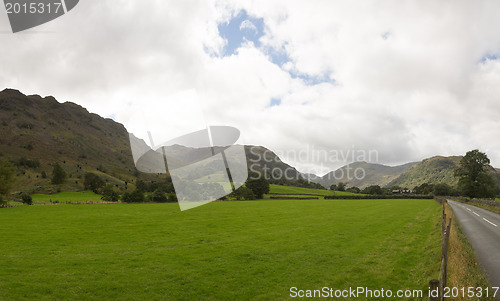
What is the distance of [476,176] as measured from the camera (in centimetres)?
9175

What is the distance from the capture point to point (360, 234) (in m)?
25.9

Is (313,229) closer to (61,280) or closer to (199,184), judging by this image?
(61,280)

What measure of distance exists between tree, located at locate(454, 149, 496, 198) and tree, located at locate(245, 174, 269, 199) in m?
71.6

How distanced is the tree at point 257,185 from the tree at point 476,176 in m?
71.6

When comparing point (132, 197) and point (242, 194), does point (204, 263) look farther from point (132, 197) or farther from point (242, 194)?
point (242, 194)

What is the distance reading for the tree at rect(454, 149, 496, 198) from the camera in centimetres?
9006

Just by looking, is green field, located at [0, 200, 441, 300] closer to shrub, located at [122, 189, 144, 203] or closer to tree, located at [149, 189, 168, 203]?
shrub, located at [122, 189, 144, 203]

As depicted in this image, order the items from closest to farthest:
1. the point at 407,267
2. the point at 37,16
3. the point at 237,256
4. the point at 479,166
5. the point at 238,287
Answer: the point at 238,287
the point at 407,267
the point at 237,256
the point at 37,16
the point at 479,166

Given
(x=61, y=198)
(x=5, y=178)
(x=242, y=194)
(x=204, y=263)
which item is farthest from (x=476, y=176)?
Result: (x=61, y=198)

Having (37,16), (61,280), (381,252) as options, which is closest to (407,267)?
(381,252)

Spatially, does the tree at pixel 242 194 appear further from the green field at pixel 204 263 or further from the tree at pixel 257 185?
the green field at pixel 204 263

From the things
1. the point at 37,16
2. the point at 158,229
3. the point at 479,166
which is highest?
the point at 37,16

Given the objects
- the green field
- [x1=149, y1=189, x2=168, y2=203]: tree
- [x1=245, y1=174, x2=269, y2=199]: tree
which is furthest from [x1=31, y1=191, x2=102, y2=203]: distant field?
the green field

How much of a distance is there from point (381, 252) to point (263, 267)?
30.3 feet
